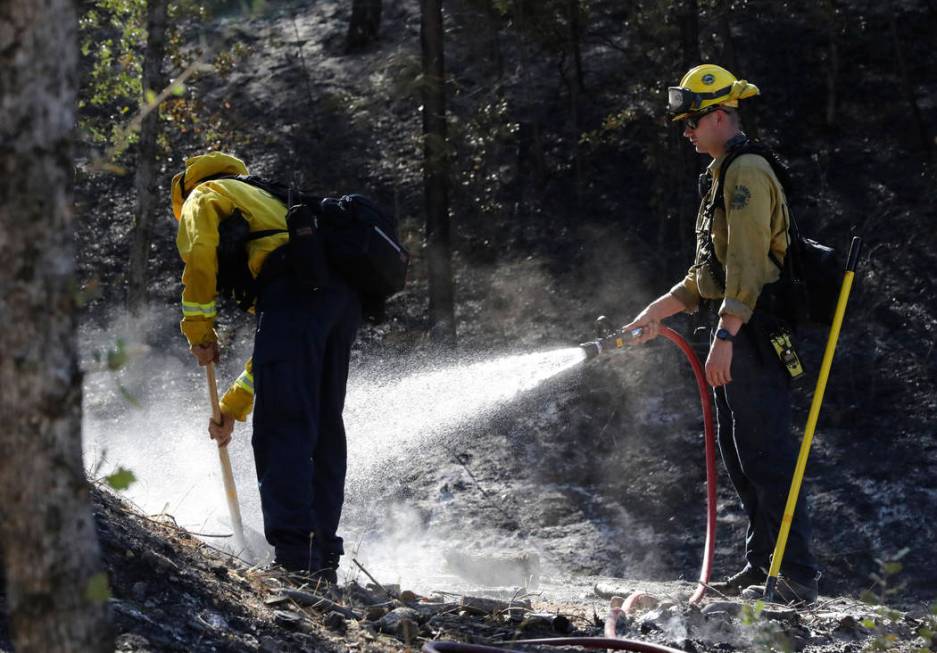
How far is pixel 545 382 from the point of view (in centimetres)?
1055

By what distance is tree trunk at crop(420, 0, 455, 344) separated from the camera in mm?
12656

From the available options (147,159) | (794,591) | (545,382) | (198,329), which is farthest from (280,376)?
(147,159)

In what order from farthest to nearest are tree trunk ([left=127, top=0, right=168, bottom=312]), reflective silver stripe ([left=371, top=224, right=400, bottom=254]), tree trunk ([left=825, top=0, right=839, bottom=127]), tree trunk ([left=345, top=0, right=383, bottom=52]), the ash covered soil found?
tree trunk ([left=345, top=0, right=383, bottom=52]) → tree trunk ([left=825, top=0, right=839, bottom=127]) → tree trunk ([left=127, top=0, right=168, bottom=312]) → reflective silver stripe ([left=371, top=224, right=400, bottom=254]) → the ash covered soil

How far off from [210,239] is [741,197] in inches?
84.7

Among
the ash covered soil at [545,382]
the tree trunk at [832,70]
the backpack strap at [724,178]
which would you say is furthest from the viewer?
the tree trunk at [832,70]

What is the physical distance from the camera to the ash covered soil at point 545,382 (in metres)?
4.27

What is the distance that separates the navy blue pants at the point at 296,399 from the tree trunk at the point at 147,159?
254 inches

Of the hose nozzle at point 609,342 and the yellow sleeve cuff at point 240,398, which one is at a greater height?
the hose nozzle at point 609,342

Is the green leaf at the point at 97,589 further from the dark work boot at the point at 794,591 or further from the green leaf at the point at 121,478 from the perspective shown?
the dark work boot at the point at 794,591

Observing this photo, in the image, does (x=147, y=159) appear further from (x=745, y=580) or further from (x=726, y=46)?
(x=745, y=580)

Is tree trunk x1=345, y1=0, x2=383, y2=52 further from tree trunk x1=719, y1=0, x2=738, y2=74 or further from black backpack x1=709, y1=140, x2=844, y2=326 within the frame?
black backpack x1=709, y1=140, x2=844, y2=326

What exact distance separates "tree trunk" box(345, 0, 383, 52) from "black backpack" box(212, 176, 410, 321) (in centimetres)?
1332

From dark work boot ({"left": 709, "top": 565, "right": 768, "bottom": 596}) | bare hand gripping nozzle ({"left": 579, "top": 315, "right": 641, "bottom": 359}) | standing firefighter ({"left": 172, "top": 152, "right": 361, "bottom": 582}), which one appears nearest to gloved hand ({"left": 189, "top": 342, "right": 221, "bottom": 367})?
standing firefighter ({"left": 172, "top": 152, "right": 361, "bottom": 582})

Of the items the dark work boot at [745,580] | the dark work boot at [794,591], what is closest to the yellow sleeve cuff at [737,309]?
the dark work boot at [794,591]
